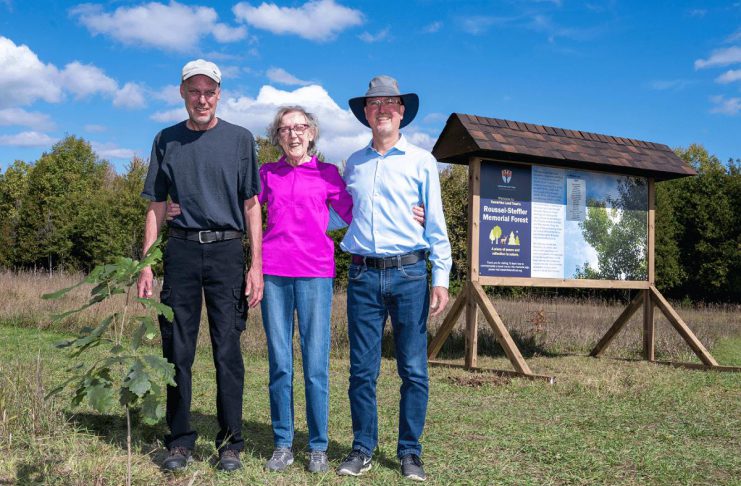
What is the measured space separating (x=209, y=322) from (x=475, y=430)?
236 centimetres

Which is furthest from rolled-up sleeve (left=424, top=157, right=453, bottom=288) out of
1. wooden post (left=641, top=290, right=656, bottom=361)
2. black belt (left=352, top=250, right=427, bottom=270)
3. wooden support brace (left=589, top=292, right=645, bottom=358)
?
wooden post (left=641, top=290, right=656, bottom=361)

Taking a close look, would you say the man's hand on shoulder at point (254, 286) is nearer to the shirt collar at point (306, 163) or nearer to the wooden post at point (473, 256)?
the shirt collar at point (306, 163)

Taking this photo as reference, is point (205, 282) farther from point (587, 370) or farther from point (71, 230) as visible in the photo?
point (71, 230)

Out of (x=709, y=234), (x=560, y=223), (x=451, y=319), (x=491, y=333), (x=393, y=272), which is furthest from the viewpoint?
(x=709, y=234)

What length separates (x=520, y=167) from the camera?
857cm

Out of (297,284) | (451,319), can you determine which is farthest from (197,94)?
(451,319)

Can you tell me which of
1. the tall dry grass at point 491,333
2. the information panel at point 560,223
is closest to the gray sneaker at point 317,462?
the information panel at point 560,223

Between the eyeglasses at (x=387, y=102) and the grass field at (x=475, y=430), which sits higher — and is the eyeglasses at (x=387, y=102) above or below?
above

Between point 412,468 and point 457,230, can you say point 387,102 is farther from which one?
point 457,230

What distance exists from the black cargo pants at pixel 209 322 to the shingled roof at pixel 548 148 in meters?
4.76

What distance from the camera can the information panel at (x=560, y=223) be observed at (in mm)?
8383

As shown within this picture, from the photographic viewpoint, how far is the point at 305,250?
3789 mm

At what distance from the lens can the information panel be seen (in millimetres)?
8383

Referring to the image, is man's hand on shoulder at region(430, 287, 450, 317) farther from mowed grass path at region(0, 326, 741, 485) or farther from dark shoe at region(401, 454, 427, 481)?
mowed grass path at region(0, 326, 741, 485)
